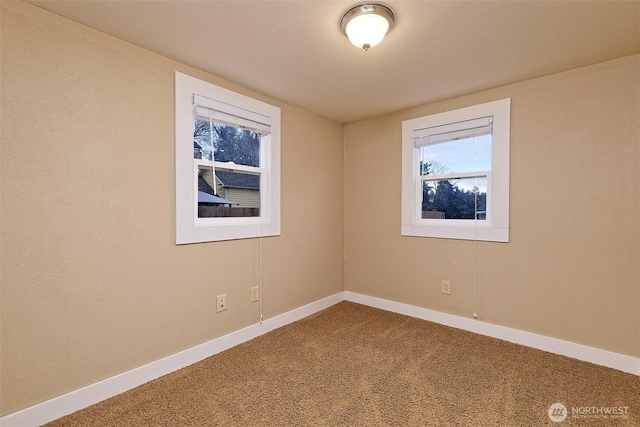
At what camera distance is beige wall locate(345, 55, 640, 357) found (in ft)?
6.52

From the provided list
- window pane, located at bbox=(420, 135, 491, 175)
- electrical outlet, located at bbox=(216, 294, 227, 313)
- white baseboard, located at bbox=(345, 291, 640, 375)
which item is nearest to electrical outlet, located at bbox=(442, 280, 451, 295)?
white baseboard, located at bbox=(345, 291, 640, 375)

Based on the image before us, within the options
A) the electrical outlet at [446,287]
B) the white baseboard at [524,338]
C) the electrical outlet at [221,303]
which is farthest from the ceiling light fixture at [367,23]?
the white baseboard at [524,338]

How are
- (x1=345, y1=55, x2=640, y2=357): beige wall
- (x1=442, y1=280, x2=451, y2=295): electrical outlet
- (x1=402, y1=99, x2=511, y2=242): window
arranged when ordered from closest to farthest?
1. (x1=345, y1=55, x2=640, y2=357): beige wall
2. (x1=402, y1=99, x2=511, y2=242): window
3. (x1=442, y1=280, x2=451, y2=295): electrical outlet

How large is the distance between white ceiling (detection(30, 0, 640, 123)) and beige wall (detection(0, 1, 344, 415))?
22 cm

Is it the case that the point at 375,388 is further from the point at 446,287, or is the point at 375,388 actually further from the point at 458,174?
the point at 458,174

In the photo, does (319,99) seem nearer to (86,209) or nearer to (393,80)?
(393,80)

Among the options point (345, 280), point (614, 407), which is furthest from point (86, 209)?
point (614, 407)

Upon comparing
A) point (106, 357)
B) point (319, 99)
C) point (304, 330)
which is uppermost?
point (319, 99)

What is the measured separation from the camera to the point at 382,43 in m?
1.82

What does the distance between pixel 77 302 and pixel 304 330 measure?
1684 mm

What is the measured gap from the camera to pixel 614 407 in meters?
1.63

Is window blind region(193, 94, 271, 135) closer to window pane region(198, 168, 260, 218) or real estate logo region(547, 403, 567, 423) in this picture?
window pane region(198, 168, 260, 218)

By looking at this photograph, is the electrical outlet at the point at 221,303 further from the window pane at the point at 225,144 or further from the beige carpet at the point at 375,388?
the window pane at the point at 225,144

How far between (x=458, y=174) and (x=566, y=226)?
89 cm
